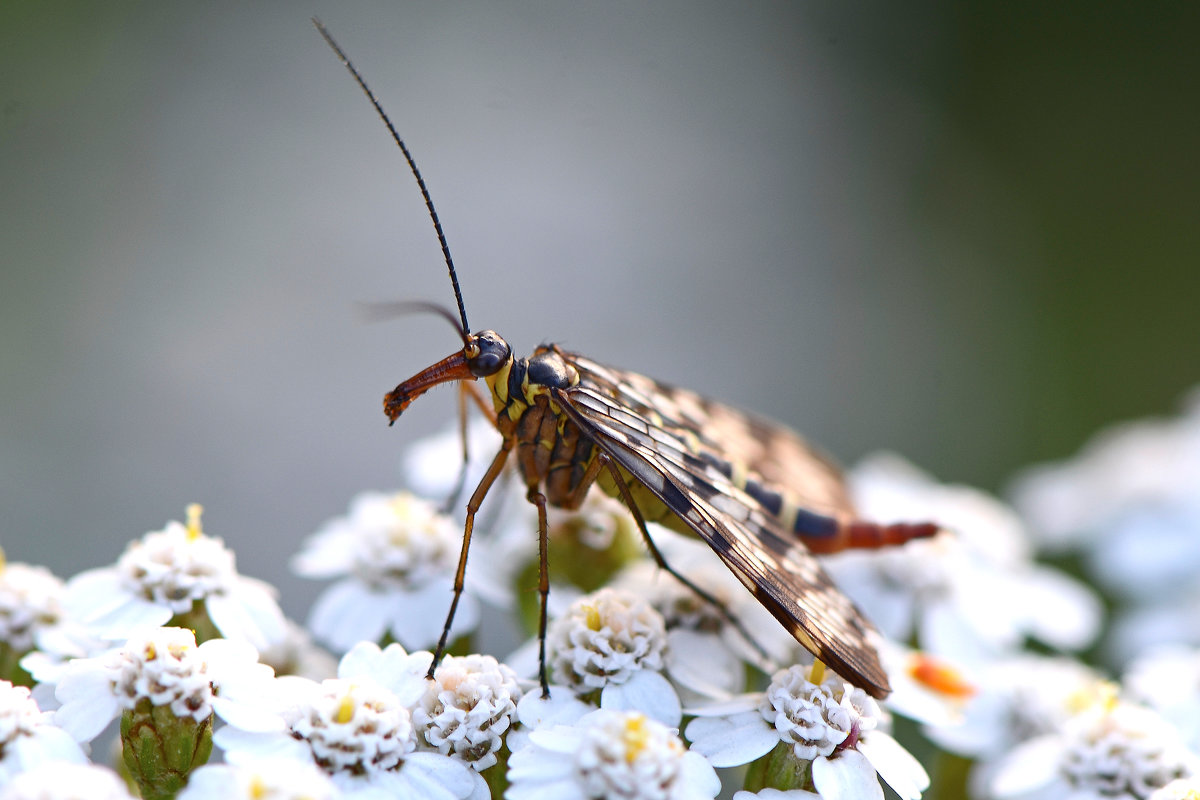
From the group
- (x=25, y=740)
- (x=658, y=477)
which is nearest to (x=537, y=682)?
(x=658, y=477)

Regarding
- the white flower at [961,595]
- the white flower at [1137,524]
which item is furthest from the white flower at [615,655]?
the white flower at [1137,524]

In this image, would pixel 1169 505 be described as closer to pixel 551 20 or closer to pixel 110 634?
pixel 110 634

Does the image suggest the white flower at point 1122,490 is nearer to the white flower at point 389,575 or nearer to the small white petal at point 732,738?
the small white petal at point 732,738

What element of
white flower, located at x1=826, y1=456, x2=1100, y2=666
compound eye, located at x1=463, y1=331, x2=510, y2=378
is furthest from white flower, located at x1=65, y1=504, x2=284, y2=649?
white flower, located at x1=826, y1=456, x2=1100, y2=666

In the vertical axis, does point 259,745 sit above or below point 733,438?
below

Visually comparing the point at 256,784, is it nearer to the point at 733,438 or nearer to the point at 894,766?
the point at 894,766

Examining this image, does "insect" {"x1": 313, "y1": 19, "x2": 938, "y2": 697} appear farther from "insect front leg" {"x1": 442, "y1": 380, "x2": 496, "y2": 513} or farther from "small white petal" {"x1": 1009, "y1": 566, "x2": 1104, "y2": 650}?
"small white petal" {"x1": 1009, "y1": 566, "x2": 1104, "y2": 650}

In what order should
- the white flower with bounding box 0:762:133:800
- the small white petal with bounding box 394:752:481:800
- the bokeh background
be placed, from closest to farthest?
1. the white flower with bounding box 0:762:133:800
2. the small white petal with bounding box 394:752:481:800
3. the bokeh background
